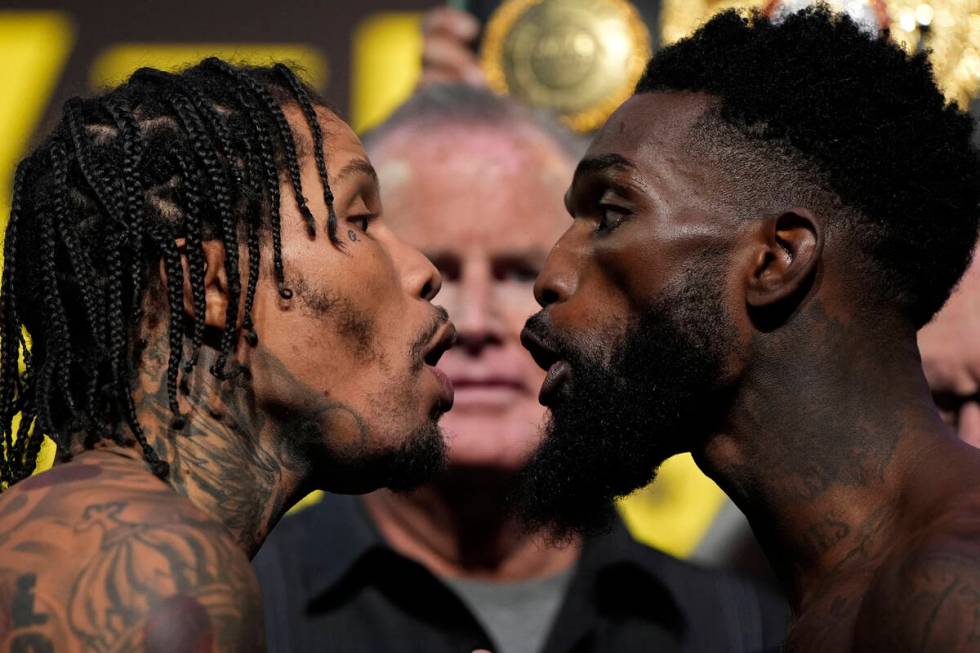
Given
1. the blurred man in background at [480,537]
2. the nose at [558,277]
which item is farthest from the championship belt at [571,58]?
the nose at [558,277]

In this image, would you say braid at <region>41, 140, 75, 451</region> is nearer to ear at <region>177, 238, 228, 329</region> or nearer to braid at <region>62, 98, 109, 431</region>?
braid at <region>62, 98, 109, 431</region>

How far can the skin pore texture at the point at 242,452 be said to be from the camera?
2230 millimetres

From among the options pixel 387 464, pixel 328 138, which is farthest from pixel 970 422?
pixel 328 138

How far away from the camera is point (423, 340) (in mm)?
2918

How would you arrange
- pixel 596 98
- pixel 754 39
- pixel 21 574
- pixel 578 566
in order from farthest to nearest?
1. pixel 596 98
2. pixel 578 566
3. pixel 754 39
4. pixel 21 574

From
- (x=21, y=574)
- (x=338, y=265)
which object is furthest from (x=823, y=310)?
(x=21, y=574)

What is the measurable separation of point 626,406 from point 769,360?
11.7 inches

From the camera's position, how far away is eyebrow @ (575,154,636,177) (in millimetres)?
3074

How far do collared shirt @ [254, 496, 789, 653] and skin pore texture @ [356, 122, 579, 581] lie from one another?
0.46 ft

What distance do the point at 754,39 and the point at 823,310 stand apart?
0.61 metres

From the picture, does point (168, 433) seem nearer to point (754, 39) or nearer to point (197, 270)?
point (197, 270)

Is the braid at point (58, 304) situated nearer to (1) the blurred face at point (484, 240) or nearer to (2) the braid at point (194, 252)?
(2) the braid at point (194, 252)

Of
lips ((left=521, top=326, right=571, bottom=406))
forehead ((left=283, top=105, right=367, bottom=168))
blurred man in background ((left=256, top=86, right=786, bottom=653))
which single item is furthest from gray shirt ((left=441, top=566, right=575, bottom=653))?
forehead ((left=283, top=105, right=367, bottom=168))

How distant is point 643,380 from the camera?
9.70ft
